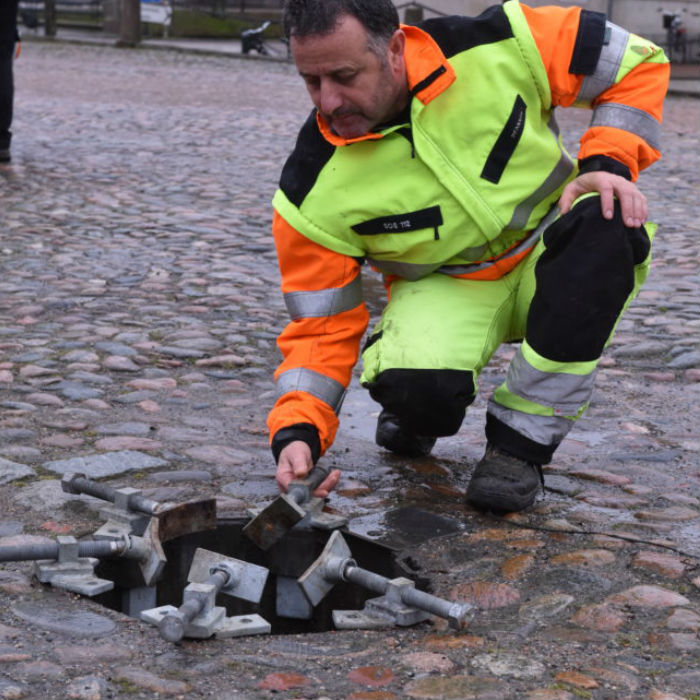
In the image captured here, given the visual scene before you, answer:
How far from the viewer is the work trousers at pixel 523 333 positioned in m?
3.34

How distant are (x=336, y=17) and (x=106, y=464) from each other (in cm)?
148

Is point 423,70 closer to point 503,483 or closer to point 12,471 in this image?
point 503,483

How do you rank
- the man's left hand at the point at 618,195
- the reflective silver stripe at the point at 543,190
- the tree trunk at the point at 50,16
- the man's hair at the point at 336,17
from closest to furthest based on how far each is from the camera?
the man's hair at the point at 336,17 < the man's left hand at the point at 618,195 < the reflective silver stripe at the point at 543,190 < the tree trunk at the point at 50,16

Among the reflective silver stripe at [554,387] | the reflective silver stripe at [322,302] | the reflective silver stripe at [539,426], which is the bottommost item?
the reflective silver stripe at [539,426]

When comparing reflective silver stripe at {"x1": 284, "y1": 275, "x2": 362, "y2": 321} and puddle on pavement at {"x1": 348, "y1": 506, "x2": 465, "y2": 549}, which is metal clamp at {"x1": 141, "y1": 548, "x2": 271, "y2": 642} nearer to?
puddle on pavement at {"x1": 348, "y1": 506, "x2": 465, "y2": 549}

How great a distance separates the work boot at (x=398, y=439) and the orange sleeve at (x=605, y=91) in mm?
992

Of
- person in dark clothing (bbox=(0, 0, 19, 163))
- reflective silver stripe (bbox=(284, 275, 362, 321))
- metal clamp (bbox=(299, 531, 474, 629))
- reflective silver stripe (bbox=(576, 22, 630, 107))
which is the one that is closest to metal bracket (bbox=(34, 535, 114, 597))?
metal clamp (bbox=(299, 531, 474, 629))

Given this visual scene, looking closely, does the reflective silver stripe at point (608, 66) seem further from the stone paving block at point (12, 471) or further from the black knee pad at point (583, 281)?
the stone paving block at point (12, 471)

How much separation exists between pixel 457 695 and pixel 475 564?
72 centimetres

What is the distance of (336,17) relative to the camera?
125 inches

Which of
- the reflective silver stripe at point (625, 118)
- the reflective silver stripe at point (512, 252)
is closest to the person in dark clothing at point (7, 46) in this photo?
the reflective silver stripe at point (512, 252)

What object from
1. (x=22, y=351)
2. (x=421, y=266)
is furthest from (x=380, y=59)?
(x=22, y=351)

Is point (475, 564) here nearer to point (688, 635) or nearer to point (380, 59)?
point (688, 635)

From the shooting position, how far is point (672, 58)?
85.3ft
